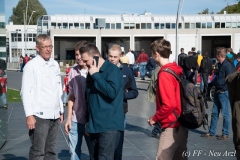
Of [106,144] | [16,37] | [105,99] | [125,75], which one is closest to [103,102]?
[105,99]

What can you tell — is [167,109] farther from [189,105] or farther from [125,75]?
[125,75]

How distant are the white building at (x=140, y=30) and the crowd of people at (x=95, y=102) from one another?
54206 millimetres

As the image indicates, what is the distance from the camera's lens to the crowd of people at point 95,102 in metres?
4.89

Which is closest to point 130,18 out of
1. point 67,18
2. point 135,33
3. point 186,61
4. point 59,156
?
point 135,33

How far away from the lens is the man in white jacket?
5.64 m

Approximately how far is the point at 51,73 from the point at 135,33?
55.3 m

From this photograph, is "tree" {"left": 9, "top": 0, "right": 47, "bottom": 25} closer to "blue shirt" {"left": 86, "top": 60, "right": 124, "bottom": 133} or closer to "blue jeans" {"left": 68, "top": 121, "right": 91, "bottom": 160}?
"blue jeans" {"left": 68, "top": 121, "right": 91, "bottom": 160}

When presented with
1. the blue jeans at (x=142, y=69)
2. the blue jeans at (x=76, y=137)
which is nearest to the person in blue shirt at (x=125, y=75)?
the blue jeans at (x=76, y=137)

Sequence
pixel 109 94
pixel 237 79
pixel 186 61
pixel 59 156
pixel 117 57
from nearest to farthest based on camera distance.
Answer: pixel 237 79 < pixel 109 94 < pixel 117 57 < pixel 59 156 < pixel 186 61

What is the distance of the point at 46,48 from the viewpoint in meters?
5.76

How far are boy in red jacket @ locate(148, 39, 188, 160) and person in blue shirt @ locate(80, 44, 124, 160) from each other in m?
0.44

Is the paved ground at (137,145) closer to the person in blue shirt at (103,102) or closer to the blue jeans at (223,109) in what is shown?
the blue jeans at (223,109)

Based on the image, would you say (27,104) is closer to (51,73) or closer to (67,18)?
(51,73)

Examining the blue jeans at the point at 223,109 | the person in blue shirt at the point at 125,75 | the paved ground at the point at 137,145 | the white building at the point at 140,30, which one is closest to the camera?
the person in blue shirt at the point at 125,75
